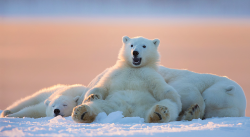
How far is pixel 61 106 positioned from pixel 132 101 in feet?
6.00

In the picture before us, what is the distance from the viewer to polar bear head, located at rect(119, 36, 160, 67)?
589cm

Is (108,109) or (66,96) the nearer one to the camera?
(108,109)

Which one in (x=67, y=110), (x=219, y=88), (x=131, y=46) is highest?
(x=131, y=46)

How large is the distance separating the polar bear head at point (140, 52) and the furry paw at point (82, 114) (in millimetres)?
1754

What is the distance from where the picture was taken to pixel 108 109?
5004mm

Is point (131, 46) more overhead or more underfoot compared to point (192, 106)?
more overhead

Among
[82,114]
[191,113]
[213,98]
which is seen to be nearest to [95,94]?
[82,114]

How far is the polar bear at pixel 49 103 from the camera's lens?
20.3ft

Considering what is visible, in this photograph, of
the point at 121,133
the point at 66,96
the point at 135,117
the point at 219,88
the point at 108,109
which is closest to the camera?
the point at 121,133

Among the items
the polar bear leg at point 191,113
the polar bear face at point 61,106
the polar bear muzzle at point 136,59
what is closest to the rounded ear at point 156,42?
the polar bear muzzle at point 136,59

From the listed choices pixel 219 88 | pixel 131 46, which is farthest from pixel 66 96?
pixel 219 88

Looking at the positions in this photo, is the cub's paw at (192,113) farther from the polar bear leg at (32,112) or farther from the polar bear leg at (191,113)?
the polar bear leg at (32,112)

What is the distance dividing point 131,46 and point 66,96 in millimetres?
1854

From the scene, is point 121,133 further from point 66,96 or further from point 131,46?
point 66,96
